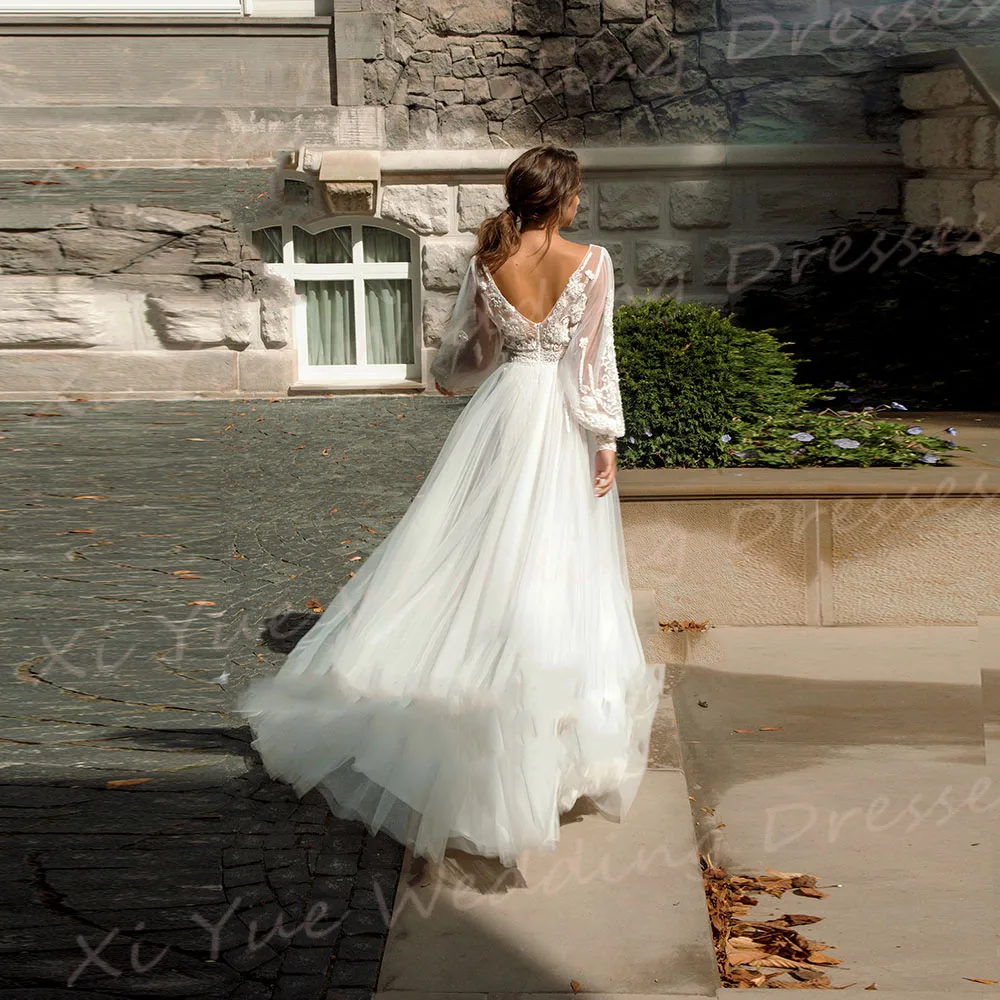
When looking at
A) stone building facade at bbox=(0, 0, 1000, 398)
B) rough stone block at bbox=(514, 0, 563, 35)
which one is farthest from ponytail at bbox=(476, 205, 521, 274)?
rough stone block at bbox=(514, 0, 563, 35)

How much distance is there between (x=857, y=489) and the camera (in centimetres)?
546

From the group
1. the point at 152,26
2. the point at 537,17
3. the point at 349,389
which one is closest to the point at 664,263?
the point at 537,17

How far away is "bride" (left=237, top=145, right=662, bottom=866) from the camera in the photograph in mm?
3428

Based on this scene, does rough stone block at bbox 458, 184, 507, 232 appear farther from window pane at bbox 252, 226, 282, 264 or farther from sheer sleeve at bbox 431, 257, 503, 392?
sheer sleeve at bbox 431, 257, 503, 392

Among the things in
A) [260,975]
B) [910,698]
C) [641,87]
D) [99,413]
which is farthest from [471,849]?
[641,87]

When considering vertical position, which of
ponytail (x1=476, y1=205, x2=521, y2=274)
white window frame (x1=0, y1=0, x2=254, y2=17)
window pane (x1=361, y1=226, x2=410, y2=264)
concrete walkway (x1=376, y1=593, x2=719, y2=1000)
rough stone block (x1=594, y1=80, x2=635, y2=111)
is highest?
white window frame (x1=0, y1=0, x2=254, y2=17)

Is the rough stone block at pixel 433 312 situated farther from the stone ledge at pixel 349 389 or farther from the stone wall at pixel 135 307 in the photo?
the stone wall at pixel 135 307

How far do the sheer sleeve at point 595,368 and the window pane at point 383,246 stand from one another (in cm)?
808

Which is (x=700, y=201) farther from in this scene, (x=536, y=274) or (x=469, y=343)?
(x=536, y=274)

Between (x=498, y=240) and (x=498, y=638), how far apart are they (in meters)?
1.19

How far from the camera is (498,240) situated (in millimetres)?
3721

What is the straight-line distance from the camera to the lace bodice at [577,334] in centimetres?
371

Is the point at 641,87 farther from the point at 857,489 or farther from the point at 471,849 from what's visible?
the point at 471,849

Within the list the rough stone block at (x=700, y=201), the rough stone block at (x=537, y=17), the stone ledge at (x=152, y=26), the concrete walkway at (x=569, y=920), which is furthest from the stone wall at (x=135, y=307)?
the concrete walkway at (x=569, y=920)
